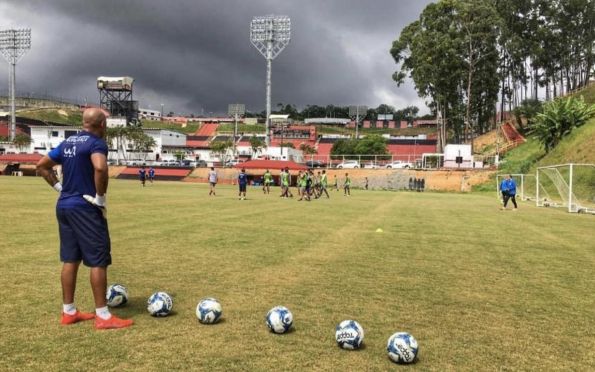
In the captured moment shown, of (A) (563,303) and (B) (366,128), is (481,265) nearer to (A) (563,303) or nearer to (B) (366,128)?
(A) (563,303)

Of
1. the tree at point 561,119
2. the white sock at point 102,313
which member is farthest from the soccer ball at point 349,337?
the tree at point 561,119

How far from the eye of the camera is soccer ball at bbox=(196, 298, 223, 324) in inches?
211

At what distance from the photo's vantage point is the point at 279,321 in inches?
200

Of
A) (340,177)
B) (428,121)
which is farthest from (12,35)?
(428,121)

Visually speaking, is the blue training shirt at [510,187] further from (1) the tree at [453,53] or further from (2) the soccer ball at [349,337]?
(1) the tree at [453,53]

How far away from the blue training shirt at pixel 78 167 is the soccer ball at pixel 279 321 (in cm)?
222

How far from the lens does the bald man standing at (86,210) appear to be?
5039mm

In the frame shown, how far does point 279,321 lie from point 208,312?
0.83 metres

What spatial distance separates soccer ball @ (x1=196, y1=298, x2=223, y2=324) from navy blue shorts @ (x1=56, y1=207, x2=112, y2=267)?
1.13 meters

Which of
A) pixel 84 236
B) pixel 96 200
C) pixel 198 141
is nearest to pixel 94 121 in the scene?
pixel 96 200

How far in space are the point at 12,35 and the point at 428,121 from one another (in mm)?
119326

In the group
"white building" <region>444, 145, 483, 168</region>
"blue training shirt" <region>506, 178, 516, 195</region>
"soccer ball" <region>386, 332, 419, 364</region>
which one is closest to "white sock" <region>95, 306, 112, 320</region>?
"soccer ball" <region>386, 332, 419, 364</region>

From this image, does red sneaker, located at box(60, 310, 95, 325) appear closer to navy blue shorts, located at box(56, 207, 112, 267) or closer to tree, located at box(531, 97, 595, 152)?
navy blue shorts, located at box(56, 207, 112, 267)

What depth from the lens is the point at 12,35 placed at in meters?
89.4
